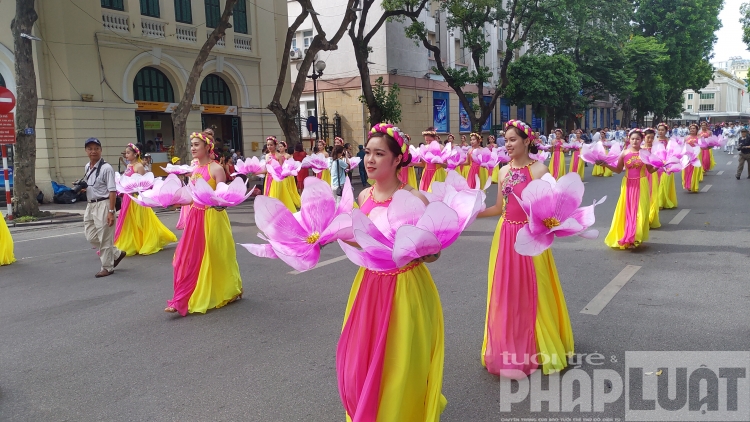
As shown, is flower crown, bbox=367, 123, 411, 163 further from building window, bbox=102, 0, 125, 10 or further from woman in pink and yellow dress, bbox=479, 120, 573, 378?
building window, bbox=102, 0, 125, 10

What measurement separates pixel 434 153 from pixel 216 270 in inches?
302

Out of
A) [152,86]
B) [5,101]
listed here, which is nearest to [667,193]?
[5,101]

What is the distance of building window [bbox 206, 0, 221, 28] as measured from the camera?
2091 centimetres

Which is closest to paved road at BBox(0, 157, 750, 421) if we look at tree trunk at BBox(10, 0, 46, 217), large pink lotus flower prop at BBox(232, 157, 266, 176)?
large pink lotus flower prop at BBox(232, 157, 266, 176)

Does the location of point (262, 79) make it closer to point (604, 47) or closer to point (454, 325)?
point (454, 325)

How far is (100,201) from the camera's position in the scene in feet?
23.3

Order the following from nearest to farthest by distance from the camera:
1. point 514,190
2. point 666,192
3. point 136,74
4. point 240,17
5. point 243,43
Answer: point 514,190 < point 666,192 < point 136,74 < point 240,17 < point 243,43

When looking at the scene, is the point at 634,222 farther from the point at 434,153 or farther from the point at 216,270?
the point at 216,270

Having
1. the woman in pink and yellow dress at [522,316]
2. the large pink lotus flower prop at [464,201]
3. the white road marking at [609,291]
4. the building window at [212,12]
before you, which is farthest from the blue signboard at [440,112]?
the large pink lotus flower prop at [464,201]

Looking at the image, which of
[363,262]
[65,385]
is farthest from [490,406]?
[65,385]

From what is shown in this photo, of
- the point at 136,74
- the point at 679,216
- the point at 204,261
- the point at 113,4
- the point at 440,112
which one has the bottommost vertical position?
the point at 679,216

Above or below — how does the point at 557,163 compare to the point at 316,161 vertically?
below

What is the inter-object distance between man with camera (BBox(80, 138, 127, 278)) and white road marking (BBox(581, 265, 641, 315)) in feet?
18.6

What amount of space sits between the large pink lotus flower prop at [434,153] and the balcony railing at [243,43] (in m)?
12.4
